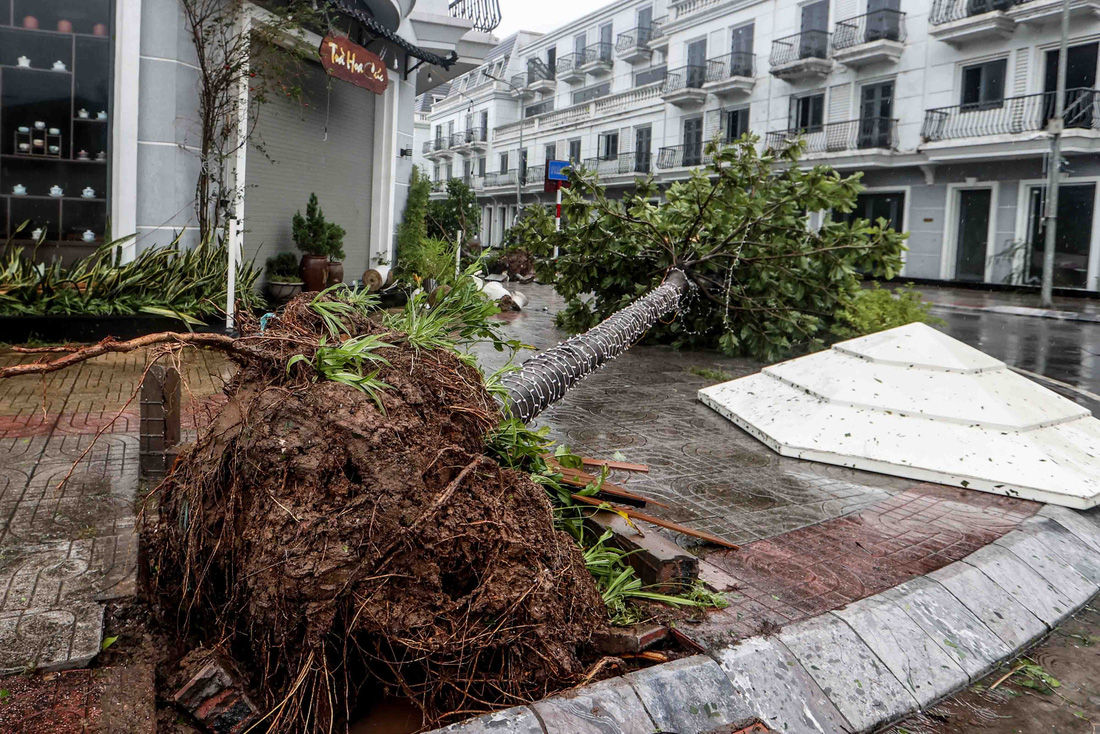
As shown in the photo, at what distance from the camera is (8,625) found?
3.07m

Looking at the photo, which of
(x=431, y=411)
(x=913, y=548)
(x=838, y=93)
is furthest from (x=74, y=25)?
(x=838, y=93)

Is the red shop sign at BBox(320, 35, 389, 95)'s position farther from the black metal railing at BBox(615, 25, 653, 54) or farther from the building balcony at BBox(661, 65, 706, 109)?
the black metal railing at BBox(615, 25, 653, 54)

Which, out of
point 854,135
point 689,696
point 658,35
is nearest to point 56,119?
point 689,696

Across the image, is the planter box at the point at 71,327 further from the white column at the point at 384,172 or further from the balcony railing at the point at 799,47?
the balcony railing at the point at 799,47

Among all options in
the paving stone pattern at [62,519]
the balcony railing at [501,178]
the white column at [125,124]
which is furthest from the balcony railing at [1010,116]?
the balcony railing at [501,178]

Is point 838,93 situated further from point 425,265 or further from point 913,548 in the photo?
point 913,548

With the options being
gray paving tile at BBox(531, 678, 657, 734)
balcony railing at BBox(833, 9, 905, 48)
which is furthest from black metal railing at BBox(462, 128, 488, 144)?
gray paving tile at BBox(531, 678, 657, 734)

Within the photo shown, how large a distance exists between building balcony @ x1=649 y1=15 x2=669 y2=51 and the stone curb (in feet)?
130

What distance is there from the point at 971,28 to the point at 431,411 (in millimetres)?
27875

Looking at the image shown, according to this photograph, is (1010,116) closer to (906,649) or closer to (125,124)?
(125,124)

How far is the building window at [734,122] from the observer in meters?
35.8

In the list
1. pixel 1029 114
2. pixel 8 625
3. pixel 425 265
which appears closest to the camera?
pixel 8 625

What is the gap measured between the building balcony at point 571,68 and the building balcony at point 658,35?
594cm

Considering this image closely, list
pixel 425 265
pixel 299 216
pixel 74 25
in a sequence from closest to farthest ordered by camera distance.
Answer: pixel 74 25 < pixel 299 216 < pixel 425 265
